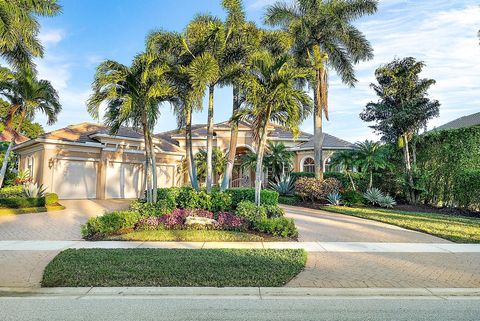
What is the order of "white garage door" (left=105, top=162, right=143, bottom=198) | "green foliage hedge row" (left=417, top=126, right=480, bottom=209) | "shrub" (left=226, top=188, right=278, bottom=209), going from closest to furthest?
"shrub" (left=226, top=188, right=278, bottom=209), "green foliage hedge row" (left=417, top=126, right=480, bottom=209), "white garage door" (left=105, top=162, right=143, bottom=198)

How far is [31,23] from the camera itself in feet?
55.5

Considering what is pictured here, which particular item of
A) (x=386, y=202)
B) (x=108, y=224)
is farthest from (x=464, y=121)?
(x=108, y=224)

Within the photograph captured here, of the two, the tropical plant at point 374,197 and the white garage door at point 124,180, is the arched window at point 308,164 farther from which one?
the white garage door at point 124,180

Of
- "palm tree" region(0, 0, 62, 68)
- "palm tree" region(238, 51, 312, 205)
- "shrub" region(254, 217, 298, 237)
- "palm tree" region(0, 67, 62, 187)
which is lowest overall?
"shrub" region(254, 217, 298, 237)

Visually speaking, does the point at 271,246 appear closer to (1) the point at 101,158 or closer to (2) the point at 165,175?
(1) the point at 101,158

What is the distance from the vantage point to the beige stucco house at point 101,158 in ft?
66.0

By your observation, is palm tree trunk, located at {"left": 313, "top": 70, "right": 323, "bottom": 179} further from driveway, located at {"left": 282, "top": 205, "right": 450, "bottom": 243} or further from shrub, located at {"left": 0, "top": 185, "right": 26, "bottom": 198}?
shrub, located at {"left": 0, "top": 185, "right": 26, "bottom": 198}

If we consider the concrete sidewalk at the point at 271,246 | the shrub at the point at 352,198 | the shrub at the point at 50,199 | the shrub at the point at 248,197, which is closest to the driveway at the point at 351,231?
the concrete sidewalk at the point at 271,246

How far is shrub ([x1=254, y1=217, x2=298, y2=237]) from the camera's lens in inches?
397

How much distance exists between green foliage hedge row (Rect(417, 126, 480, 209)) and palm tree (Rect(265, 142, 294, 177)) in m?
8.20

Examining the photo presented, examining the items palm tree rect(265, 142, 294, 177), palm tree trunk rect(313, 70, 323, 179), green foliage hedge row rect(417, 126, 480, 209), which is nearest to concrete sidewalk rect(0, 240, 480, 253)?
green foliage hedge row rect(417, 126, 480, 209)

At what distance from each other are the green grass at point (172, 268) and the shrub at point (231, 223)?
9.66ft

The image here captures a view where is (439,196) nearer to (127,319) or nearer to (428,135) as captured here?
(428,135)

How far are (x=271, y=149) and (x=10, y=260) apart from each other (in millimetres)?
17528
